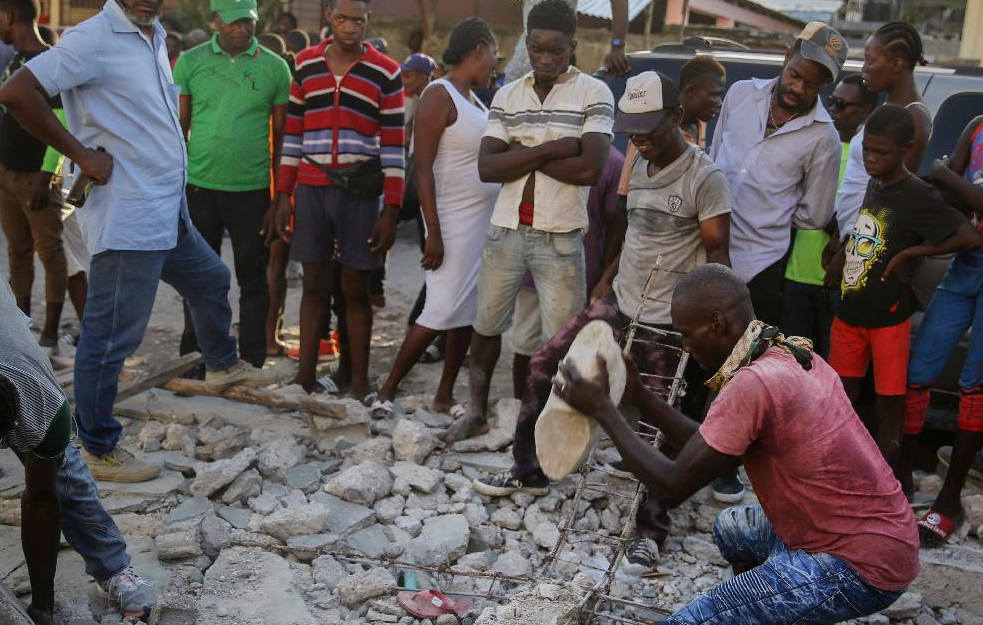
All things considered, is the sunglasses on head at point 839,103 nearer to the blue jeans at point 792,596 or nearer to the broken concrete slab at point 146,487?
the blue jeans at point 792,596

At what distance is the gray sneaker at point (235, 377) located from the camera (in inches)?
203

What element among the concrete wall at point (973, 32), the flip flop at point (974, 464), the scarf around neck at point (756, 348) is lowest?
the flip flop at point (974, 464)

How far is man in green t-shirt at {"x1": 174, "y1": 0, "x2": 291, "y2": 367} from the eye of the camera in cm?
545

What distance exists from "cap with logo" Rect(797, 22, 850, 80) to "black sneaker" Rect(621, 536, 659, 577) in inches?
87.5

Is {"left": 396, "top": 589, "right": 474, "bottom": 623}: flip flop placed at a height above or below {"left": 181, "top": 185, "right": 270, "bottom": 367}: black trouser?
below

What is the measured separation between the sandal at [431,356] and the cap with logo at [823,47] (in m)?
3.03

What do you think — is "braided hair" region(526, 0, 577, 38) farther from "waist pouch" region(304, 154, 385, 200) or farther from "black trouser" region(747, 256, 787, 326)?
"black trouser" region(747, 256, 787, 326)

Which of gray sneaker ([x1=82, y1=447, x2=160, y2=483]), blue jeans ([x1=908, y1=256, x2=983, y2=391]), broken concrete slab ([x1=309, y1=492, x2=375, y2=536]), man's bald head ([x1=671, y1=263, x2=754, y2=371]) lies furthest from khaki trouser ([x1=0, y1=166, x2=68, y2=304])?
blue jeans ([x1=908, y1=256, x2=983, y2=391])

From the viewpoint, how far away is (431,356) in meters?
6.44

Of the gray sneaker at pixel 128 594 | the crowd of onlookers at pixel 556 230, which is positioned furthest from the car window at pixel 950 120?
the gray sneaker at pixel 128 594

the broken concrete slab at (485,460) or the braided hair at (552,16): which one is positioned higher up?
the braided hair at (552,16)

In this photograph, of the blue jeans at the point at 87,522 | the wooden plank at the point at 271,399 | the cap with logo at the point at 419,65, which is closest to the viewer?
the blue jeans at the point at 87,522

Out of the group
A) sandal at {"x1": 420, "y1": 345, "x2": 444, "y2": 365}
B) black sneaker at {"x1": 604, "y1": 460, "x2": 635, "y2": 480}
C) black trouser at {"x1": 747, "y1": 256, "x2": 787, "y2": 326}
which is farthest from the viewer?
sandal at {"x1": 420, "y1": 345, "x2": 444, "y2": 365}

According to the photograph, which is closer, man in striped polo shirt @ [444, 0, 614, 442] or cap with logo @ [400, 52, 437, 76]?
man in striped polo shirt @ [444, 0, 614, 442]
